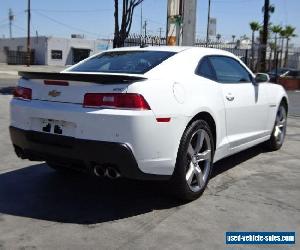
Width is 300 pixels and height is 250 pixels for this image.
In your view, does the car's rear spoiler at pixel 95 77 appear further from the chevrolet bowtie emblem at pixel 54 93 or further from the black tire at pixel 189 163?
the black tire at pixel 189 163

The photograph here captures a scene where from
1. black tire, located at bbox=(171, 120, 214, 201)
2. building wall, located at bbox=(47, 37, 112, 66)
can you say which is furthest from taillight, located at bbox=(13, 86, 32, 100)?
building wall, located at bbox=(47, 37, 112, 66)

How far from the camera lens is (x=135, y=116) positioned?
12.9 feet

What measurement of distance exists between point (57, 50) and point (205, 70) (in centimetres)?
5601

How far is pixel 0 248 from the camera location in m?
3.50

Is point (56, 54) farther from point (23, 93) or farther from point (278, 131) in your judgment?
point (23, 93)

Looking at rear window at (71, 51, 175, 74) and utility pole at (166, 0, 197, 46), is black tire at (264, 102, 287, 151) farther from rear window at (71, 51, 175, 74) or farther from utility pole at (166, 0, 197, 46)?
utility pole at (166, 0, 197, 46)

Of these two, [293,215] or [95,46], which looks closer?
[293,215]

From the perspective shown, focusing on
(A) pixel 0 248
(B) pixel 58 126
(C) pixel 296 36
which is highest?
(C) pixel 296 36

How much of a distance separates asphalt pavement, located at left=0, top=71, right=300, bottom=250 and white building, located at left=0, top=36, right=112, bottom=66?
53.3 m

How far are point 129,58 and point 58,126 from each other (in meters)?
1.31

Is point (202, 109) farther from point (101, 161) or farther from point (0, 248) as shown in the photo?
point (0, 248)

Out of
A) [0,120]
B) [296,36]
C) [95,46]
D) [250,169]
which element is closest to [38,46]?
[95,46]

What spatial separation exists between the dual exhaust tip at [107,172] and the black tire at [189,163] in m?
0.60

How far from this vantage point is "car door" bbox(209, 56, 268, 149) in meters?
5.40
